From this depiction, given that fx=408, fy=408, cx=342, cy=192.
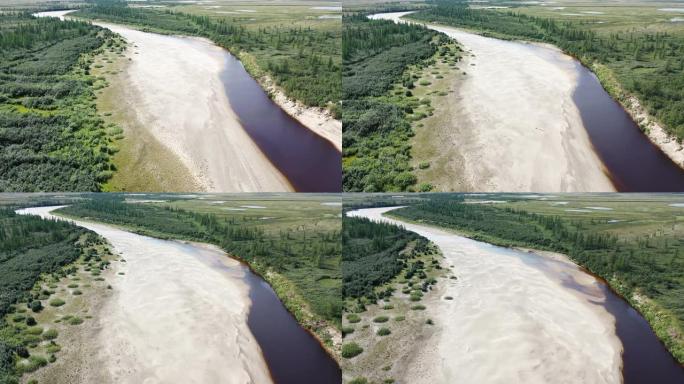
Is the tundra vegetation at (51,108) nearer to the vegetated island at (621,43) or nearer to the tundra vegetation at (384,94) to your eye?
the tundra vegetation at (384,94)

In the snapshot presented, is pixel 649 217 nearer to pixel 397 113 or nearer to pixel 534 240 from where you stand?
pixel 534 240

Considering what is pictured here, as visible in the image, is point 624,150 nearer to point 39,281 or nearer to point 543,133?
point 543,133

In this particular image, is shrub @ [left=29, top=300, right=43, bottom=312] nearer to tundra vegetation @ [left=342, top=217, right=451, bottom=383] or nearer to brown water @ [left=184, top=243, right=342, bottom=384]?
brown water @ [left=184, top=243, right=342, bottom=384]

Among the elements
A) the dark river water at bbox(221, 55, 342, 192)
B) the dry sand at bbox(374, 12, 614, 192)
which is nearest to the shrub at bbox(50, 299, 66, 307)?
the dark river water at bbox(221, 55, 342, 192)

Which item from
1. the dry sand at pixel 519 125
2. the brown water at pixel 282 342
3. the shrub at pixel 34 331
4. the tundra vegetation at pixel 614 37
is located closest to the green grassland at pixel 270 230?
the brown water at pixel 282 342

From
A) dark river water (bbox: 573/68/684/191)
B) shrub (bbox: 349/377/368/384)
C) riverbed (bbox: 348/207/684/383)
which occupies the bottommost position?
shrub (bbox: 349/377/368/384)

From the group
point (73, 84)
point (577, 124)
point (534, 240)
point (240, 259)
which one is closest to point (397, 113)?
point (577, 124)
